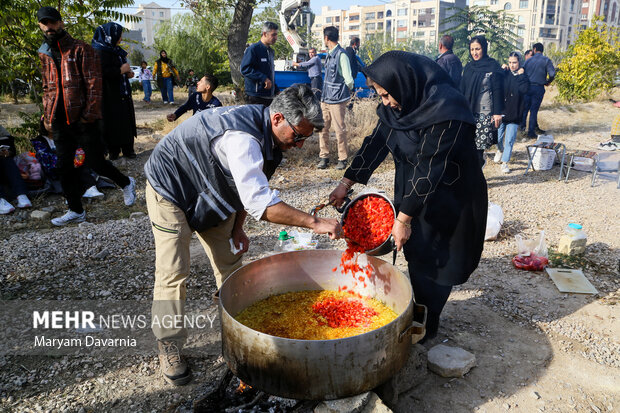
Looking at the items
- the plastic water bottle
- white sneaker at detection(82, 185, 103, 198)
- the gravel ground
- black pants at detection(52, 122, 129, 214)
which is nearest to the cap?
black pants at detection(52, 122, 129, 214)

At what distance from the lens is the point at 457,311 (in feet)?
13.1

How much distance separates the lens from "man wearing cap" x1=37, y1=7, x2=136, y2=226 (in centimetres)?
521

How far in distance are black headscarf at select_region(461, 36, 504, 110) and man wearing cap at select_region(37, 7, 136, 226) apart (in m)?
5.54

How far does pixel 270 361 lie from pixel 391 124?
5.75ft

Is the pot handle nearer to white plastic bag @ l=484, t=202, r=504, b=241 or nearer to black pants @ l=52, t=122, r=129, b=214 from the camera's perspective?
white plastic bag @ l=484, t=202, r=504, b=241

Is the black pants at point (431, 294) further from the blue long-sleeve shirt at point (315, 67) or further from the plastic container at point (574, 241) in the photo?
the blue long-sleeve shirt at point (315, 67)

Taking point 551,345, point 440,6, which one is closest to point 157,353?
point 551,345

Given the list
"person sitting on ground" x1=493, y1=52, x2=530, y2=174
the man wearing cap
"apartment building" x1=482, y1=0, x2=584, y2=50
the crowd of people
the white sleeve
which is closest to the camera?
the white sleeve

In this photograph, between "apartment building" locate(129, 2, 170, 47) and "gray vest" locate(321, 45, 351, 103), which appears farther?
"apartment building" locate(129, 2, 170, 47)

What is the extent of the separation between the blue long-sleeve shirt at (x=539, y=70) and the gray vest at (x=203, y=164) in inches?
397

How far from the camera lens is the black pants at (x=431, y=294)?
335 cm

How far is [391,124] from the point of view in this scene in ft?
10.2

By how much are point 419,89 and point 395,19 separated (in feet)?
296

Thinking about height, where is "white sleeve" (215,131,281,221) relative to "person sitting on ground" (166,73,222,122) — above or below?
below
